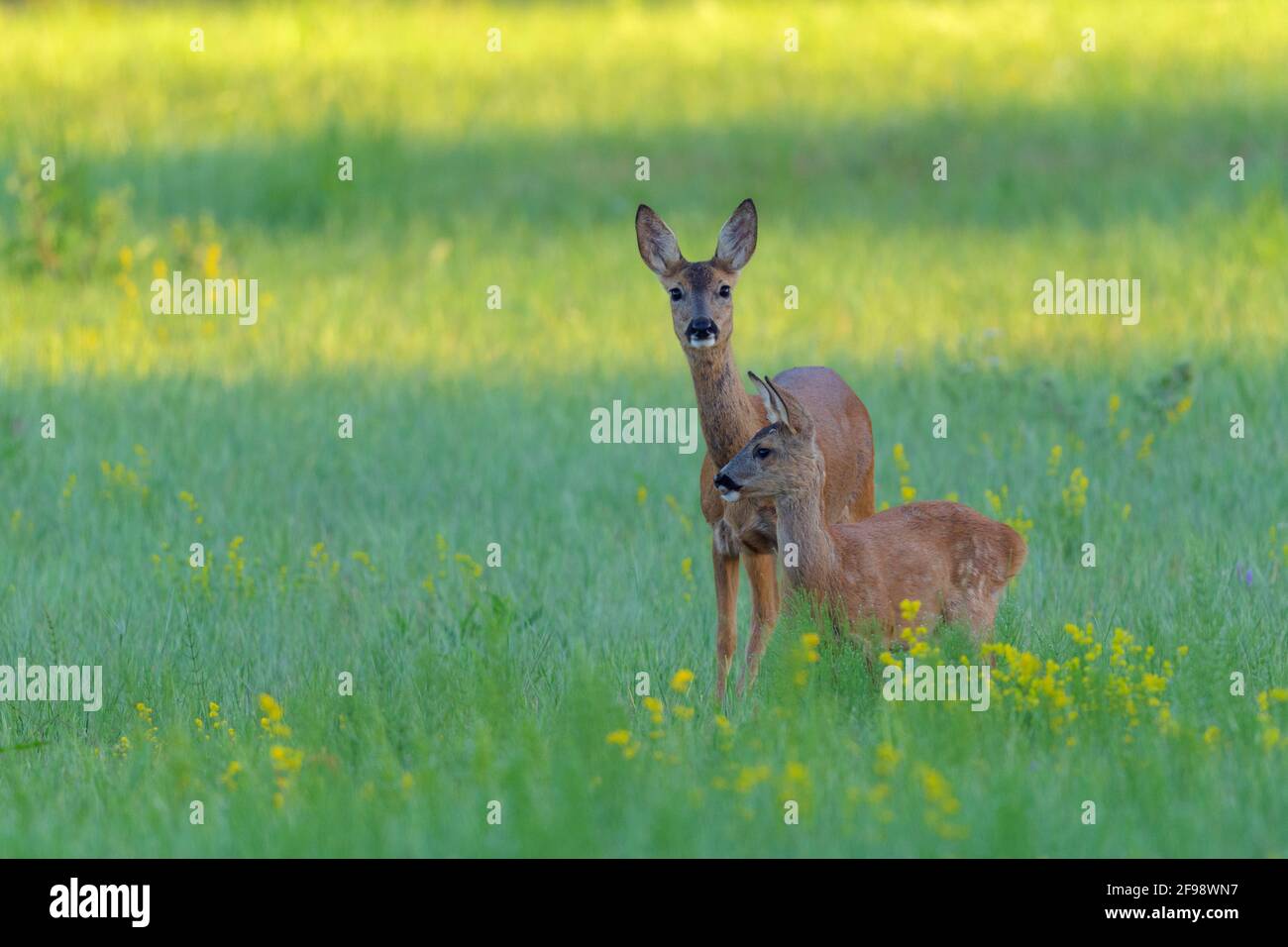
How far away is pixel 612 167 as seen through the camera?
19.8 metres

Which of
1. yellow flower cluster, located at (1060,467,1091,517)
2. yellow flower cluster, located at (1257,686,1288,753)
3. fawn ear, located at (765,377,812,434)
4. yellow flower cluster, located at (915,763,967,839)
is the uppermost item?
fawn ear, located at (765,377,812,434)

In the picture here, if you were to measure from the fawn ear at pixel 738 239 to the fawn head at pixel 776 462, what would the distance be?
74 centimetres

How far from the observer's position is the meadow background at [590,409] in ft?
20.5

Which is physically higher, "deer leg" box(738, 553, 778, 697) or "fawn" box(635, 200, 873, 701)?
"fawn" box(635, 200, 873, 701)

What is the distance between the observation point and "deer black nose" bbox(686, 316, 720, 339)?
306 inches

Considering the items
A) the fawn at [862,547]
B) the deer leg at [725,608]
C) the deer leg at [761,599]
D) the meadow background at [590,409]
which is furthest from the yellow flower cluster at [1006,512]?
the deer leg at [725,608]

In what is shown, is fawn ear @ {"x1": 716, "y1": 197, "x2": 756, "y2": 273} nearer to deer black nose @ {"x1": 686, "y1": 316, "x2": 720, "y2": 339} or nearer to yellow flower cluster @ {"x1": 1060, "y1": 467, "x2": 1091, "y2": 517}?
deer black nose @ {"x1": 686, "y1": 316, "x2": 720, "y2": 339}

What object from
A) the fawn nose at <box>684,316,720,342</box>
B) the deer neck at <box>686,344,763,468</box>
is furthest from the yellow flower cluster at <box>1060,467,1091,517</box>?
the fawn nose at <box>684,316,720,342</box>

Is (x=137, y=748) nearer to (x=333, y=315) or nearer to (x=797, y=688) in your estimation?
(x=797, y=688)

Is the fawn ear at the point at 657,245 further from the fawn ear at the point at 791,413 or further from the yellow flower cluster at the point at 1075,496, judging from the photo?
the yellow flower cluster at the point at 1075,496

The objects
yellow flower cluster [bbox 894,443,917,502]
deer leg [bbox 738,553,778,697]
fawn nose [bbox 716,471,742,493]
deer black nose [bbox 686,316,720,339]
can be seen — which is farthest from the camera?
yellow flower cluster [bbox 894,443,917,502]

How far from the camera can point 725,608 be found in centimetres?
793

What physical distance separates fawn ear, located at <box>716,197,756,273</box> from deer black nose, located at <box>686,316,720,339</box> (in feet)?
1.32

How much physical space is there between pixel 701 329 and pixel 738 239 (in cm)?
57
